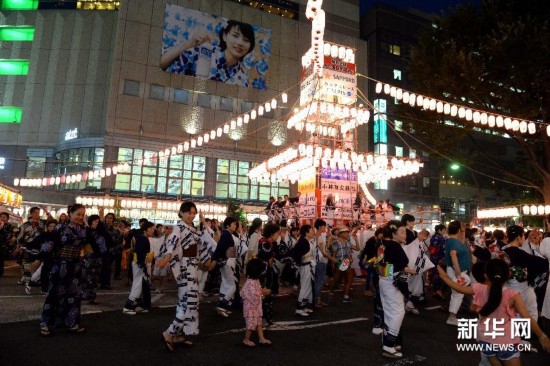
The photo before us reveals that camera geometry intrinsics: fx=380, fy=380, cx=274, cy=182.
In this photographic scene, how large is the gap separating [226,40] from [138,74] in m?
7.88

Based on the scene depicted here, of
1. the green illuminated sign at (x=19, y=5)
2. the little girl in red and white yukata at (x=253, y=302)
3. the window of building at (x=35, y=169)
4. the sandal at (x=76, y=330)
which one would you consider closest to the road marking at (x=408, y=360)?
the little girl in red and white yukata at (x=253, y=302)

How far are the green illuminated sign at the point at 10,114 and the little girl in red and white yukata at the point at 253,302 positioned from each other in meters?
33.5

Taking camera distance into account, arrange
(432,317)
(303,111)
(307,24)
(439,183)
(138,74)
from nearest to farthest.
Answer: (432,317)
(303,111)
(138,74)
(307,24)
(439,183)

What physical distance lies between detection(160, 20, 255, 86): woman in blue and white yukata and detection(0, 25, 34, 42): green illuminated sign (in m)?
12.9

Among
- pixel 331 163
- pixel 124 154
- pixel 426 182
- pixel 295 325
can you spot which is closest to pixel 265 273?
pixel 295 325

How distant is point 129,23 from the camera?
29422 millimetres

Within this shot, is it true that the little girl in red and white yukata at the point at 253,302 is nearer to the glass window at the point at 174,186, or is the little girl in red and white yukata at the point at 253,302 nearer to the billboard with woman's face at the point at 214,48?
the glass window at the point at 174,186

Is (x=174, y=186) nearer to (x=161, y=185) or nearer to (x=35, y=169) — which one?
(x=161, y=185)

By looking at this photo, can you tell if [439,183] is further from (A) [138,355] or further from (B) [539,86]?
(A) [138,355]

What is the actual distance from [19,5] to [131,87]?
15.0m

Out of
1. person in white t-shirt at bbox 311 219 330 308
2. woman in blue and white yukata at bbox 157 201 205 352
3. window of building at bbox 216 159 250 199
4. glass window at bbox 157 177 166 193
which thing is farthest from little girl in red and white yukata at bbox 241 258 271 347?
window of building at bbox 216 159 250 199

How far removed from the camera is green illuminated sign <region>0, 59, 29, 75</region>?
3209cm

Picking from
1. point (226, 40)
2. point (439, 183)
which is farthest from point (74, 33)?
point (439, 183)

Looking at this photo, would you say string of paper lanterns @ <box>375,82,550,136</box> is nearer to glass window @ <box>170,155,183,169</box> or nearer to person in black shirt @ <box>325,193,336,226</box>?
person in black shirt @ <box>325,193,336,226</box>
